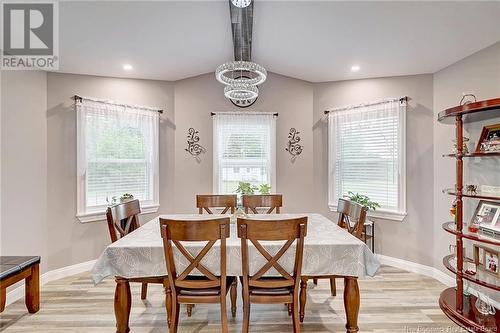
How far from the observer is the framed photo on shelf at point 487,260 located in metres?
2.26

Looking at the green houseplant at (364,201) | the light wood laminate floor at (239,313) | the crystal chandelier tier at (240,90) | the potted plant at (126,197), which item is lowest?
the light wood laminate floor at (239,313)

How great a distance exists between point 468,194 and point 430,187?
1.12m

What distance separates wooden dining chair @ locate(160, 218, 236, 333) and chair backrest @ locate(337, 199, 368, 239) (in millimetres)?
1232

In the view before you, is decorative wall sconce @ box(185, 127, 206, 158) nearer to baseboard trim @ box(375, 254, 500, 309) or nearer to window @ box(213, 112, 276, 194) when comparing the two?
window @ box(213, 112, 276, 194)

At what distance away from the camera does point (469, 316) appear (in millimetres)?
2271

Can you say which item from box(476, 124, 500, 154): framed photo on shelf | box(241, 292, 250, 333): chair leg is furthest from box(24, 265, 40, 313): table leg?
box(476, 124, 500, 154): framed photo on shelf

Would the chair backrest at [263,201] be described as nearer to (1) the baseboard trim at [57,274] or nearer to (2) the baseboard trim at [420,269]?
(2) the baseboard trim at [420,269]

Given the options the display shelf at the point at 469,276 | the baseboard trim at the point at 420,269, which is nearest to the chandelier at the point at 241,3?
the display shelf at the point at 469,276

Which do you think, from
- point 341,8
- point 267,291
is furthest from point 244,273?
point 341,8

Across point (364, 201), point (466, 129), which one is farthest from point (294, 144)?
point (466, 129)

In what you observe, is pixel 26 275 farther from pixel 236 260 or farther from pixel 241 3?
pixel 241 3

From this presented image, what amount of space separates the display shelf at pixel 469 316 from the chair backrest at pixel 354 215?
1018mm

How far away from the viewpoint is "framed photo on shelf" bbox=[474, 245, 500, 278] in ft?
7.41

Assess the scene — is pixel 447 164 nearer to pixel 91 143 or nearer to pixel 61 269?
pixel 91 143
